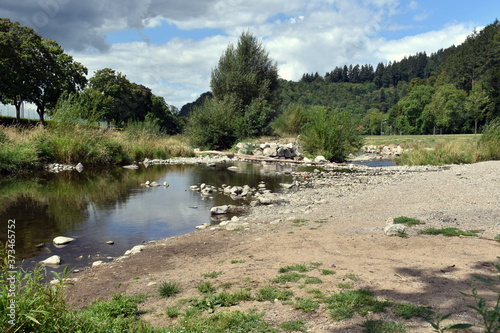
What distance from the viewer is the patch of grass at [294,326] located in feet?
10.7

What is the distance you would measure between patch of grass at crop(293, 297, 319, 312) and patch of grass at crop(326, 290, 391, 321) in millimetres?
152

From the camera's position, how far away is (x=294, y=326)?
331 cm

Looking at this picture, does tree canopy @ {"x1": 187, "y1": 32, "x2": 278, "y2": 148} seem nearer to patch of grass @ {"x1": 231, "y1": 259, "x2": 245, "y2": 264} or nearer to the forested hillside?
the forested hillside

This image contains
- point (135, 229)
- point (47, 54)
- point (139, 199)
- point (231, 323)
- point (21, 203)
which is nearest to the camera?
point (231, 323)

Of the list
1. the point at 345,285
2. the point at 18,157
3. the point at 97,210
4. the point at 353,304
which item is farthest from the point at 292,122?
the point at 353,304

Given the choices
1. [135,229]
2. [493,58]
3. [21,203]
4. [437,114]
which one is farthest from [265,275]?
[493,58]

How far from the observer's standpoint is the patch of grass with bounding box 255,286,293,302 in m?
3.99

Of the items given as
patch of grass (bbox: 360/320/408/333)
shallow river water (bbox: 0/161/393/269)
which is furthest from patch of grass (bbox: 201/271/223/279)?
shallow river water (bbox: 0/161/393/269)

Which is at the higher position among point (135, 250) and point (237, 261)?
point (237, 261)

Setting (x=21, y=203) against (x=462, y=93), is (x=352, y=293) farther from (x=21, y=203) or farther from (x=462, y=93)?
(x=462, y=93)

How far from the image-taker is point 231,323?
3.38m

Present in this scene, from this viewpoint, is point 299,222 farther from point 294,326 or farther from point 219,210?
point 294,326

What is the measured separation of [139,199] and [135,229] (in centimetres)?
404

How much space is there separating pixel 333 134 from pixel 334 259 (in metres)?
22.5
